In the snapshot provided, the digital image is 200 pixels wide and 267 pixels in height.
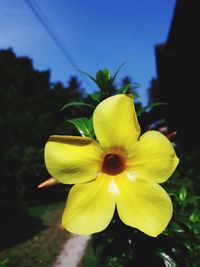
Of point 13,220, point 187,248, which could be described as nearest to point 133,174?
point 187,248

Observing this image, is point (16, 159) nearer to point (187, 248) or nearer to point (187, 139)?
point (187, 139)

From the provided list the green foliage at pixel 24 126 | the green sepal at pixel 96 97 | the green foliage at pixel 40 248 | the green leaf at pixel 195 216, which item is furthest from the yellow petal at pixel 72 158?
the green foliage at pixel 40 248

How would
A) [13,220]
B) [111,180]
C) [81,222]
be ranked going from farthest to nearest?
[13,220] → [111,180] → [81,222]

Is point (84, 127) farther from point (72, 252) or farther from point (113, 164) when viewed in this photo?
point (72, 252)

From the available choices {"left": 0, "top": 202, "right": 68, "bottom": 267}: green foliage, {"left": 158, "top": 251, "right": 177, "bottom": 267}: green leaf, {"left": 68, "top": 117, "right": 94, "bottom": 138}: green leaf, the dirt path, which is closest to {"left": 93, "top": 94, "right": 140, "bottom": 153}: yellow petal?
{"left": 68, "top": 117, "right": 94, "bottom": 138}: green leaf

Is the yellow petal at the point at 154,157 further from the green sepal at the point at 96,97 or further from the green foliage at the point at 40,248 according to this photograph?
the green foliage at the point at 40,248

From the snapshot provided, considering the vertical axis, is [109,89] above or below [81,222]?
above
